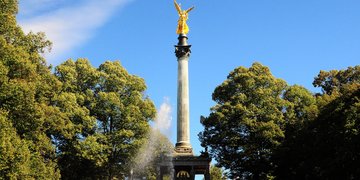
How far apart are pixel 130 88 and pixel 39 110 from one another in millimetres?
17393

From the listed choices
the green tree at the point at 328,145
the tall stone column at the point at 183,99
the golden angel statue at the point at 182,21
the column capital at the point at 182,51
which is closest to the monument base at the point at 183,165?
the tall stone column at the point at 183,99

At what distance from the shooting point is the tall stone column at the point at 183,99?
38.4 meters

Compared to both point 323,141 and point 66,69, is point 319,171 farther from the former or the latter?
point 66,69

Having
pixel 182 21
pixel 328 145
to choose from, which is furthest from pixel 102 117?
pixel 328 145

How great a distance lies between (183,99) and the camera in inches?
1574

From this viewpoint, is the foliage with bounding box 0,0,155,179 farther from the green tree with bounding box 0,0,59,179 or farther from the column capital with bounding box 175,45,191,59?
the column capital with bounding box 175,45,191,59

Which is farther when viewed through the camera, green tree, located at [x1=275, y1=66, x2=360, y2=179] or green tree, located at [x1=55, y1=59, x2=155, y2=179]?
green tree, located at [x1=55, y1=59, x2=155, y2=179]

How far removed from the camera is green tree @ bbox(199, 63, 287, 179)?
39688 mm

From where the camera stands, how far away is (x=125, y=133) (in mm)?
41094

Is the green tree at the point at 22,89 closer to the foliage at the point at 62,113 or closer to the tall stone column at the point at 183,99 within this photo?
the foliage at the point at 62,113

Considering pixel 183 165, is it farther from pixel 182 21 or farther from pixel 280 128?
pixel 182 21

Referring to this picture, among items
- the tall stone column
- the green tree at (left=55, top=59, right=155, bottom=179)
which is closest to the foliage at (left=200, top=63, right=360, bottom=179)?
the tall stone column

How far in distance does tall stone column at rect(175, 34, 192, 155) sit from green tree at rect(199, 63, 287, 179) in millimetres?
4518

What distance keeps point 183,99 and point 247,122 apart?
6.67 metres
